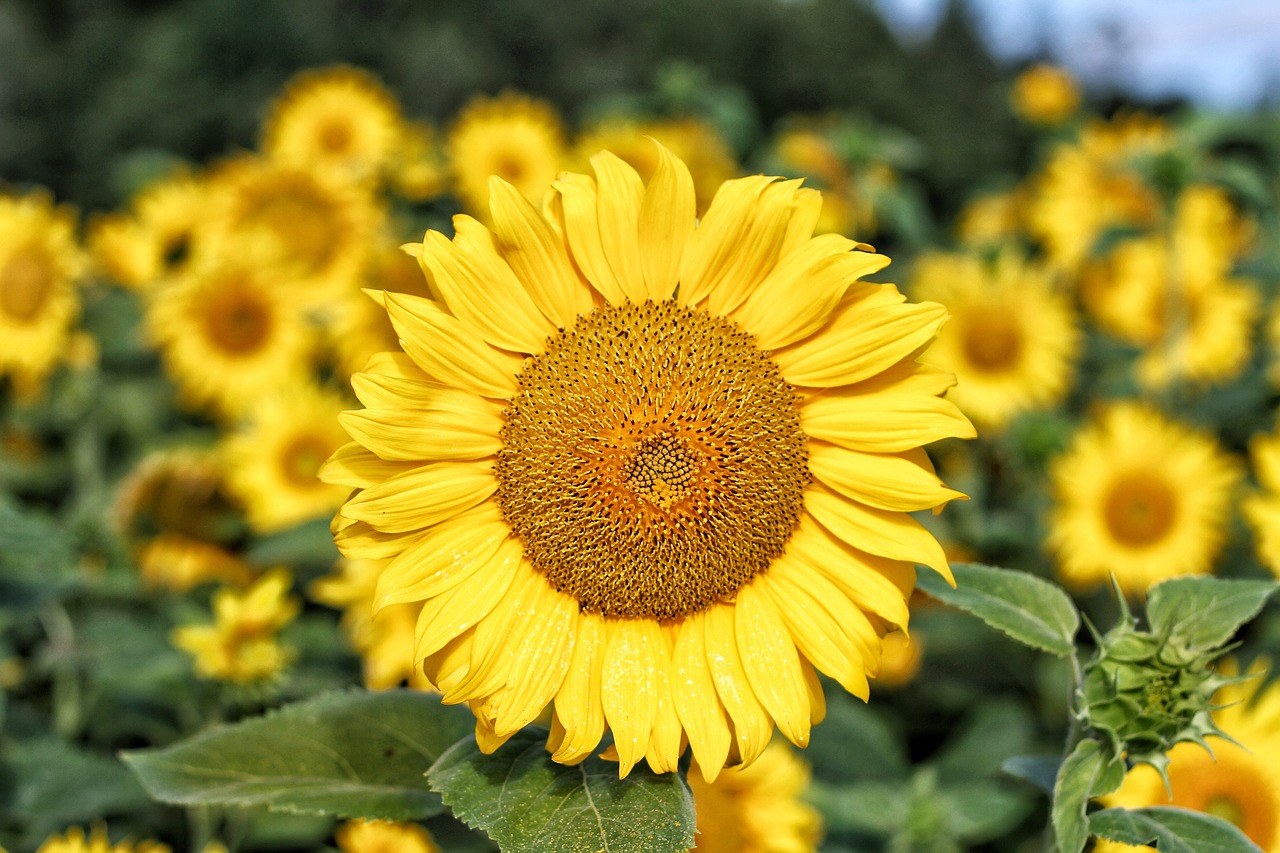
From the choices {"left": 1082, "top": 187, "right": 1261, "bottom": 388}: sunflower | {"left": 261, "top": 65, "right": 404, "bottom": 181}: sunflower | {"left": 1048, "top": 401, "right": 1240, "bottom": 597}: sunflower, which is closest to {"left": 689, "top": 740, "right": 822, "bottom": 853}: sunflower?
{"left": 1048, "top": 401, "right": 1240, "bottom": 597}: sunflower

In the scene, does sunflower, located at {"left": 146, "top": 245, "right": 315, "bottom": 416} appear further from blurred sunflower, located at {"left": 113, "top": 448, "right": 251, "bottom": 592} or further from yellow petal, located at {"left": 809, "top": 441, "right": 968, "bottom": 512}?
yellow petal, located at {"left": 809, "top": 441, "right": 968, "bottom": 512}

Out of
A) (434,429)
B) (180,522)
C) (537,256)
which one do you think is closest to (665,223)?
(537,256)

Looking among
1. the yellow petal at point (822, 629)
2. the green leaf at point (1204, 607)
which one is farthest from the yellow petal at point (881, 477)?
the green leaf at point (1204, 607)

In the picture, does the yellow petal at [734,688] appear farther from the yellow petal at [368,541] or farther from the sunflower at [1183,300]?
the sunflower at [1183,300]

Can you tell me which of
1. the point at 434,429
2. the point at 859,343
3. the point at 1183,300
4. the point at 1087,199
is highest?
the point at 1087,199

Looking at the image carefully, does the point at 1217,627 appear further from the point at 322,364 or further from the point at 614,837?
the point at 322,364

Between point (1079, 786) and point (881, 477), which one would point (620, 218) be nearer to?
point (881, 477)
